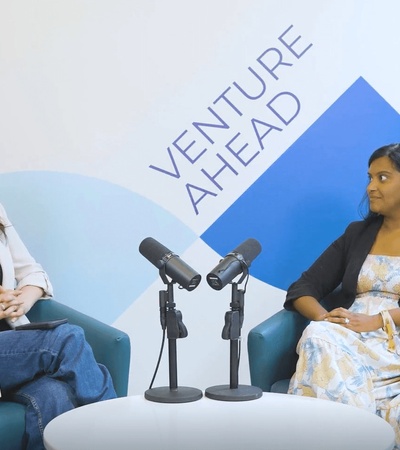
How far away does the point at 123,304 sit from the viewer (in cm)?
344

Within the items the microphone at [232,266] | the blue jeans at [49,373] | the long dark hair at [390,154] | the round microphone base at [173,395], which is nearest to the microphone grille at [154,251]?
the microphone at [232,266]

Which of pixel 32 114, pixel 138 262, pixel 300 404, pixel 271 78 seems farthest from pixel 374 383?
pixel 32 114

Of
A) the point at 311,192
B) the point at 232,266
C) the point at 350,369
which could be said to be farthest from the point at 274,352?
the point at 311,192

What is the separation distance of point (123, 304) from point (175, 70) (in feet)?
3.47

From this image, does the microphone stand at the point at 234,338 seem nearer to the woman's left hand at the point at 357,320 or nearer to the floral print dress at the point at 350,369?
the floral print dress at the point at 350,369

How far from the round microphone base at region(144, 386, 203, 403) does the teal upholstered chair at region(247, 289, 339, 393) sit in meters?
0.64

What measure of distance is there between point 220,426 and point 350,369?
92cm

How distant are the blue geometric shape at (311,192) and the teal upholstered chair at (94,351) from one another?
2.76ft

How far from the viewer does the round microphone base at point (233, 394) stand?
2.11m

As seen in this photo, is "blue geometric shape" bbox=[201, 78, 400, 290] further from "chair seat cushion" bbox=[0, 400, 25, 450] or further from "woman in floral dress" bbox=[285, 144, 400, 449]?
"chair seat cushion" bbox=[0, 400, 25, 450]

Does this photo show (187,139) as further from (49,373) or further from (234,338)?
(234,338)

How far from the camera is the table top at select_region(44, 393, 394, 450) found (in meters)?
1.74

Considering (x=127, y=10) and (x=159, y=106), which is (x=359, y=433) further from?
(x=127, y=10)

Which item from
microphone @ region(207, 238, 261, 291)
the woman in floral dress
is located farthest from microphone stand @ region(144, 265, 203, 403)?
the woman in floral dress
